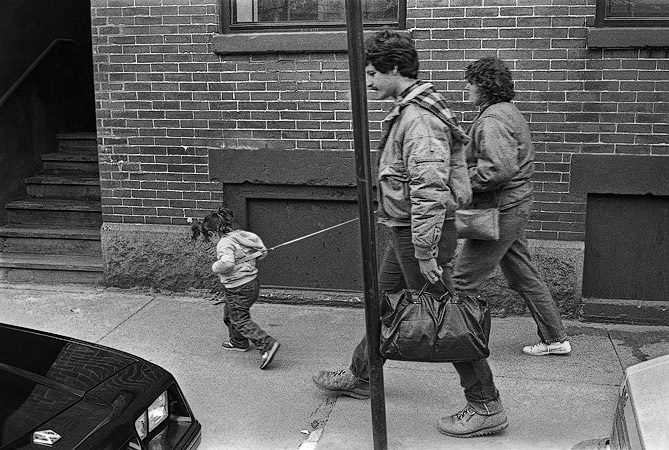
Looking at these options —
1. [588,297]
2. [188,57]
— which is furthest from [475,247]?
[188,57]

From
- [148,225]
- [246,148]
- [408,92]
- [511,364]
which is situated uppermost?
[408,92]

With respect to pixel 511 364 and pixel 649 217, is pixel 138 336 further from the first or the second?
pixel 649 217

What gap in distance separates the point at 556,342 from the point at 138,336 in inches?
113

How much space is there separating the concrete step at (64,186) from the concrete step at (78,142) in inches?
20.7

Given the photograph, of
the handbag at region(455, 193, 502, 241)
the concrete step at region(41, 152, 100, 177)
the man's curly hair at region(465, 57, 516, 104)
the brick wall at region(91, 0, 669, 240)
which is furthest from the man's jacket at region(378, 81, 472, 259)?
the concrete step at region(41, 152, 100, 177)

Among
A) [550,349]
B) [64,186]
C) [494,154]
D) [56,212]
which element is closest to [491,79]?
[494,154]

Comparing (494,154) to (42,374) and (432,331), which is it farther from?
(42,374)

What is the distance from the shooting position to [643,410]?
2516 millimetres

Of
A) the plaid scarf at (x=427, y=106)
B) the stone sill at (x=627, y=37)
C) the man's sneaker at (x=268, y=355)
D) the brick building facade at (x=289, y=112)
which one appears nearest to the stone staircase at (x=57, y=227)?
the brick building facade at (x=289, y=112)

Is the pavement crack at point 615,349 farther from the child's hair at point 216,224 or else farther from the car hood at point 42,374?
the car hood at point 42,374

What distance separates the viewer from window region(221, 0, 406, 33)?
6.00 meters

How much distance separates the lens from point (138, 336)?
18.4 feet

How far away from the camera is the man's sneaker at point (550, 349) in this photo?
16.7 feet

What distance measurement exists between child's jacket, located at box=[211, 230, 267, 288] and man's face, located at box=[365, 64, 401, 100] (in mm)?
1354
